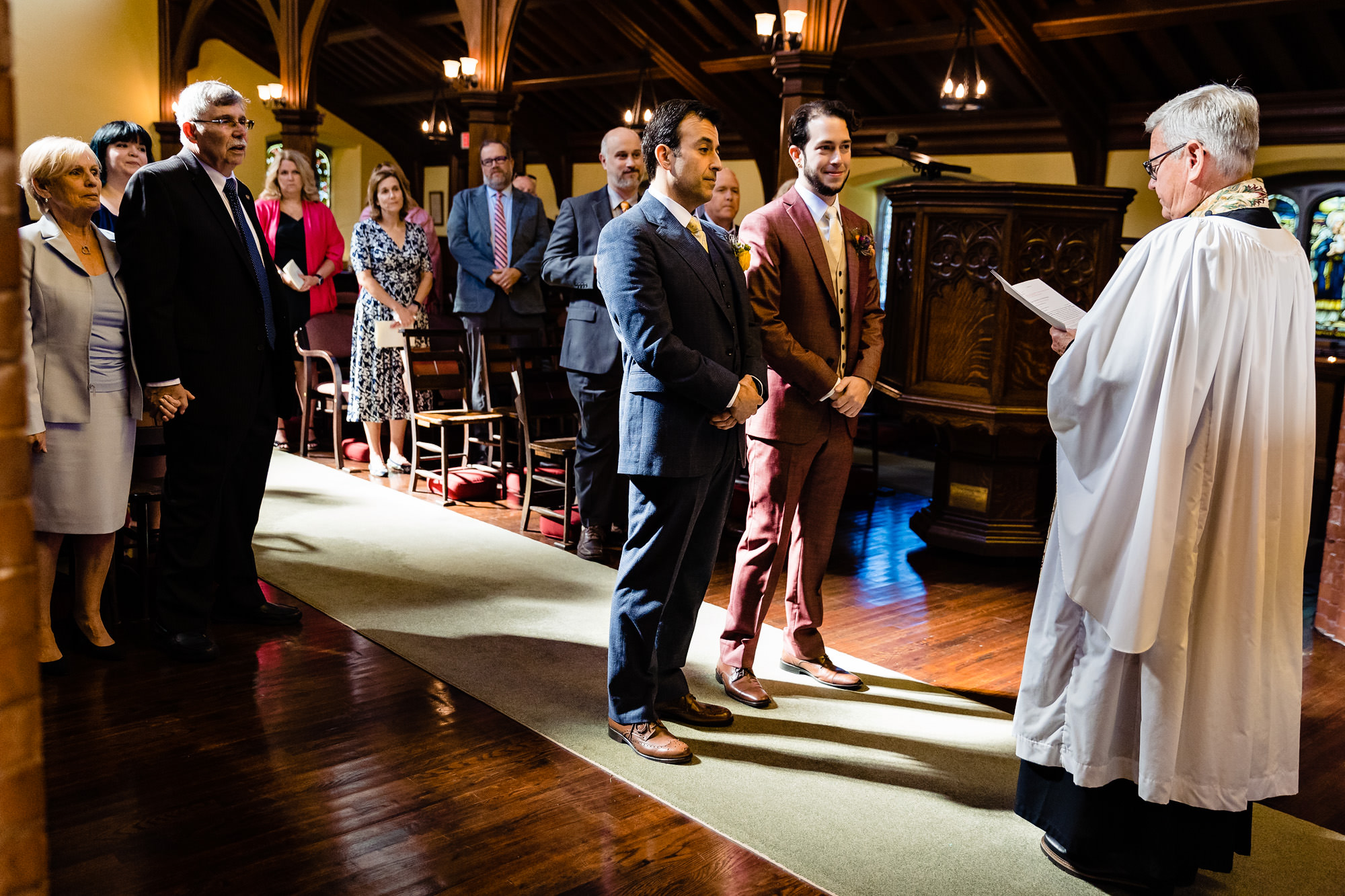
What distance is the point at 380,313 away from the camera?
251 inches

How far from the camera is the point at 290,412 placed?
3.68 m

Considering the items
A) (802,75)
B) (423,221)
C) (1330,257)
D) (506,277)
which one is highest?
(802,75)

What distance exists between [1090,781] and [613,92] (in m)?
14.1

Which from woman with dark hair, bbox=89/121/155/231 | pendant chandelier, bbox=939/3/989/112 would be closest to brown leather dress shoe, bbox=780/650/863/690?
woman with dark hair, bbox=89/121/155/231

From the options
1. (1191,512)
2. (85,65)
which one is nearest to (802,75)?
(1191,512)

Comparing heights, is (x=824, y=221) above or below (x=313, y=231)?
below

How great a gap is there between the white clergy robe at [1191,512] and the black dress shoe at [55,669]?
9.17ft

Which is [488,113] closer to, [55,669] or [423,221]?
[423,221]

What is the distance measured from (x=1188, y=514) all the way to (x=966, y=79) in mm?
8631

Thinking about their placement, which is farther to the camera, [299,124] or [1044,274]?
[299,124]

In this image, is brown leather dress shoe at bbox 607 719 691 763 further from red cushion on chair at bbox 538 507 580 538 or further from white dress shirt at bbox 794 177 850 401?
red cushion on chair at bbox 538 507 580 538

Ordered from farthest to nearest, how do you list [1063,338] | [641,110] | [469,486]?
[641,110], [469,486], [1063,338]

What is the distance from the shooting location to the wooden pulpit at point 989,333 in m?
4.95

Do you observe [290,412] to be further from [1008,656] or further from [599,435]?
[1008,656]
